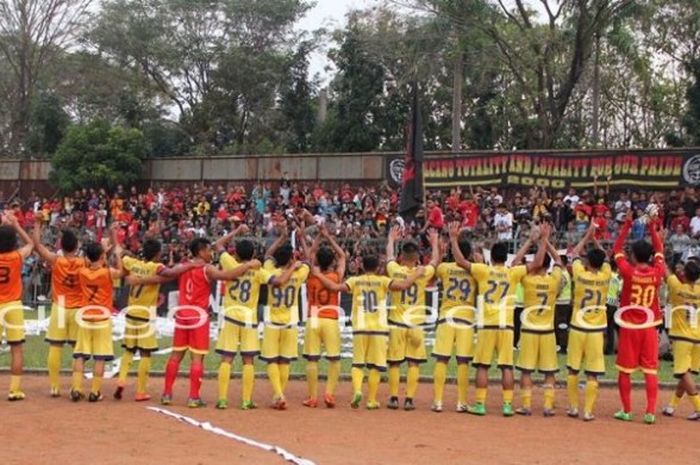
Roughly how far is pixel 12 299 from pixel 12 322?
32 centimetres

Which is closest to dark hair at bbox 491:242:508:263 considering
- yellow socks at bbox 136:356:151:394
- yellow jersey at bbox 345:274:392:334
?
yellow jersey at bbox 345:274:392:334

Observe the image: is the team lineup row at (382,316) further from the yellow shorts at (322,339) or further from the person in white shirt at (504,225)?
the person in white shirt at (504,225)

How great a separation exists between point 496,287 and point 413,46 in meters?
28.6

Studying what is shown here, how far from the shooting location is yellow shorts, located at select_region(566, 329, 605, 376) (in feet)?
40.1

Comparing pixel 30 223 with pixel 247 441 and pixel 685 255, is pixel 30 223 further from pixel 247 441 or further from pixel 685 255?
pixel 247 441

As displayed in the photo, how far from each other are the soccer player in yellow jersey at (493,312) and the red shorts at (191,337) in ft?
11.1

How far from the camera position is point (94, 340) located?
→ 1283 centimetres

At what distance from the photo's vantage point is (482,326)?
12562mm

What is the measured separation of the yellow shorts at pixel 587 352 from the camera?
12.2 meters

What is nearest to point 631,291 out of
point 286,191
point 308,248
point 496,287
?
point 496,287

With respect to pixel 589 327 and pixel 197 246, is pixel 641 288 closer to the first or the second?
pixel 589 327

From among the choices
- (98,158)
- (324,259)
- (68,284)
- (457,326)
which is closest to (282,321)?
(324,259)

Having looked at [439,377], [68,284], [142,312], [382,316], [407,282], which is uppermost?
[407,282]

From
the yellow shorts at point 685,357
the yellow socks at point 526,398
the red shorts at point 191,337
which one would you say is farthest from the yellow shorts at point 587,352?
the red shorts at point 191,337
